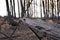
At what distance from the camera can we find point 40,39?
137 centimetres

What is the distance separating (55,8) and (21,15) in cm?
71

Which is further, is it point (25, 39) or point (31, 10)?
point (31, 10)

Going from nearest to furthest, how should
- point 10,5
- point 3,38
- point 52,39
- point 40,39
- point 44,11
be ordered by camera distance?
point 52,39 → point 40,39 → point 3,38 → point 10,5 → point 44,11

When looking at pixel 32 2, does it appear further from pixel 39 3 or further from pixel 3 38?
pixel 3 38

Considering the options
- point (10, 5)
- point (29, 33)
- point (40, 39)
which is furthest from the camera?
point (10, 5)

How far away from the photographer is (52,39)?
1237 mm

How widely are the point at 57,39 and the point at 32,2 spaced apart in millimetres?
1724

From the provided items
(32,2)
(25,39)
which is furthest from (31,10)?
(25,39)

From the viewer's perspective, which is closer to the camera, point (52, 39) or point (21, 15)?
point (52, 39)

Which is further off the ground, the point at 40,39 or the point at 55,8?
the point at 55,8

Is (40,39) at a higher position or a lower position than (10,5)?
lower

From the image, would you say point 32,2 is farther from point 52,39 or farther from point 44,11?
point 52,39

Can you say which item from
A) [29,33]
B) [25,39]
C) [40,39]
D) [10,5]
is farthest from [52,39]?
[10,5]

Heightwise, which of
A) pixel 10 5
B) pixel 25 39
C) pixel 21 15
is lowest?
pixel 25 39
